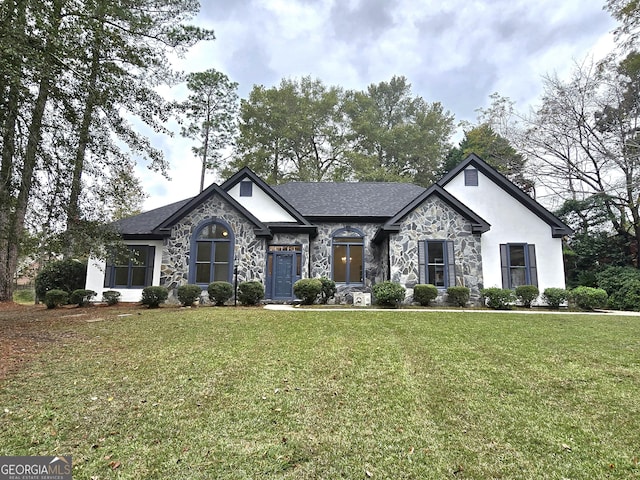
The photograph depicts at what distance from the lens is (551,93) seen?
61.9ft

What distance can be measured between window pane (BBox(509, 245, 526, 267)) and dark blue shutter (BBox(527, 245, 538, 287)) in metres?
0.30

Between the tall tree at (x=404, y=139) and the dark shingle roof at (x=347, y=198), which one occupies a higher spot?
the tall tree at (x=404, y=139)

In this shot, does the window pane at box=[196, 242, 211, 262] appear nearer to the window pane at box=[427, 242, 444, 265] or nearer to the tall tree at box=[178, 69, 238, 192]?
the window pane at box=[427, 242, 444, 265]

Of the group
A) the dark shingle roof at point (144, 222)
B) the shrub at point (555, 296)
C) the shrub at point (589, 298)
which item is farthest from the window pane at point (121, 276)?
the shrub at point (589, 298)

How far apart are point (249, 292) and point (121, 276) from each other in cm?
624

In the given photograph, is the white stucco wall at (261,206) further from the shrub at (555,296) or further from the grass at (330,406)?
the shrub at (555,296)

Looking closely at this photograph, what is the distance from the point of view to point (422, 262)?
44.2 ft

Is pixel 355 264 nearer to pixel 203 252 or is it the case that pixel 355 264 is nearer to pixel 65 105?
pixel 203 252

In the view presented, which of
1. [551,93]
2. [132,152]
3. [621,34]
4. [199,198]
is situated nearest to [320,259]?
[199,198]

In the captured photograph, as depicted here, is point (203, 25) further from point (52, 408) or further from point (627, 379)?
point (627, 379)

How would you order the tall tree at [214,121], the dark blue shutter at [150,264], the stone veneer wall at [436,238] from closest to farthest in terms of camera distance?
1. the stone veneer wall at [436,238]
2. the dark blue shutter at [150,264]
3. the tall tree at [214,121]

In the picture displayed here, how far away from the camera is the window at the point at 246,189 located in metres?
15.2

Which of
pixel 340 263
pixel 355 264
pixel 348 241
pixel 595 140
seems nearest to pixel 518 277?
pixel 355 264

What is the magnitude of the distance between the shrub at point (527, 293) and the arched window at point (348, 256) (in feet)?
19.4
